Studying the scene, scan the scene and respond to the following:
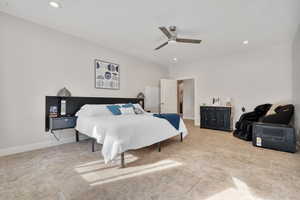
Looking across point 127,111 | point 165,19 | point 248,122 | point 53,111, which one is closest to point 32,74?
point 53,111

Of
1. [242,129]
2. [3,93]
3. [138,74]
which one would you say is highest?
[138,74]

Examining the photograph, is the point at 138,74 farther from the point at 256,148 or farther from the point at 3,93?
the point at 256,148

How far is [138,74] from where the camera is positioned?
208 inches

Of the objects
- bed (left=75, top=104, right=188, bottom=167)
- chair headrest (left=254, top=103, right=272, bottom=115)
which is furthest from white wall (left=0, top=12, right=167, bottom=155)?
chair headrest (left=254, top=103, right=272, bottom=115)

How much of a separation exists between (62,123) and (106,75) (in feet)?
5.85

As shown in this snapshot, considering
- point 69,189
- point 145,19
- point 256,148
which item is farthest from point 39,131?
point 256,148

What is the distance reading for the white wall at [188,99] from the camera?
7.50 metres

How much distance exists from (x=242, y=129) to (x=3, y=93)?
5.39 meters

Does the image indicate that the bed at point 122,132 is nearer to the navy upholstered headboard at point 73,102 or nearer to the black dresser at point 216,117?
the navy upholstered headboard at point 73,102

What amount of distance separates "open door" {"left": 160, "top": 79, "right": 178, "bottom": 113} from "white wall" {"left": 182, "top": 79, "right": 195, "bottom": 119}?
1875 mm

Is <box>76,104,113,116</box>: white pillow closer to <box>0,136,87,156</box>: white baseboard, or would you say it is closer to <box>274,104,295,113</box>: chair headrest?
<box>0,136,87,156</box>: white baseboard

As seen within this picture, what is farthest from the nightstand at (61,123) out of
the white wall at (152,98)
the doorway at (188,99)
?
the doorway at (188,99)

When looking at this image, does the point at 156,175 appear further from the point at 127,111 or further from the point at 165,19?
the point at 165,19

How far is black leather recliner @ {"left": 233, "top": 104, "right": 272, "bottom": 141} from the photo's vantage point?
3.58m
